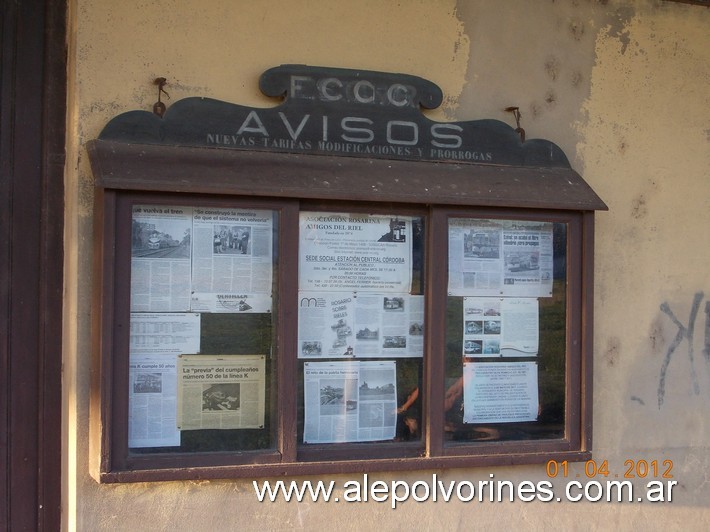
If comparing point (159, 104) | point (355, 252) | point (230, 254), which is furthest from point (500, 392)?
point (159, 104)

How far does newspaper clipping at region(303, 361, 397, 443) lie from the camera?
13.3ft

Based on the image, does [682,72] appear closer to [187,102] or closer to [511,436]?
[511,436]

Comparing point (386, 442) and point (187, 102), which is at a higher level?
point (187, 102)

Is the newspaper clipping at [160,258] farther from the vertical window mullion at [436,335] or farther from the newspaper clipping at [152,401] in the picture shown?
the vertical window mullion at [436,335]

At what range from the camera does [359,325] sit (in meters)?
4.11

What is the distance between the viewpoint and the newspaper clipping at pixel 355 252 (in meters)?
4.02

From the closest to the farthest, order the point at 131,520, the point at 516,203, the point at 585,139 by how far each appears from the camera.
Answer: the point at 131,520 < the point at 516,203 < the point at 585,139

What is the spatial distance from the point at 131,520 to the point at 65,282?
1091 mm

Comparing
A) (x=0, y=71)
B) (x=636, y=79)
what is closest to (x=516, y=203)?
(x=636, y=79)

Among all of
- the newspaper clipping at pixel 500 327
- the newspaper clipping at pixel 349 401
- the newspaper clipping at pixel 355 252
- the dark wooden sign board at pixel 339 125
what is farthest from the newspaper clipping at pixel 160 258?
the newspaper clipping at pixel 500 327

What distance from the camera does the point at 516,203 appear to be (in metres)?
4.13

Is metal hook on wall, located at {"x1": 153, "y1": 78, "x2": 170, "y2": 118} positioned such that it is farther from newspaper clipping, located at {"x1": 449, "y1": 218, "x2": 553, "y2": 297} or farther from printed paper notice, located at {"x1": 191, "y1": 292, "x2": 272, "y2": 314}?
newspaper clipping, located at {"x1": 449, "y1": 218, "x2": 553, "y2": 297}

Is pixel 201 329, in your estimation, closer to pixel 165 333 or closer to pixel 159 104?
pixel 165 333

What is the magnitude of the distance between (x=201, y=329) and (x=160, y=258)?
36cm
